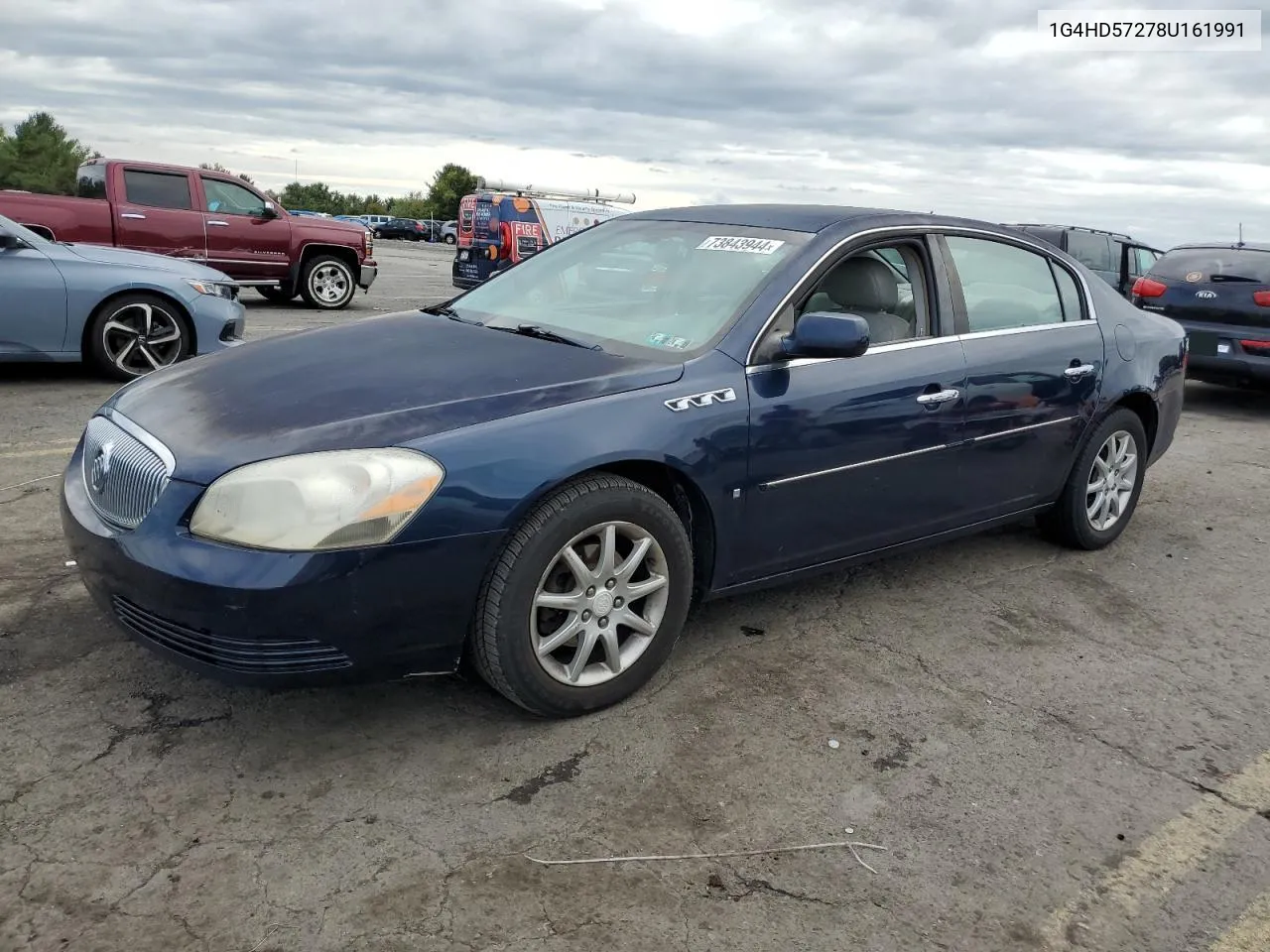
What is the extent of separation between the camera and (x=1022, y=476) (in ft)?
14.8

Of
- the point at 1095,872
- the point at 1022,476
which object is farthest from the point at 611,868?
the point at 1022,476

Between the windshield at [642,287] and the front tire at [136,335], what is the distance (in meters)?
4.50

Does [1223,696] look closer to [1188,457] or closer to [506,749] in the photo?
[506,749]

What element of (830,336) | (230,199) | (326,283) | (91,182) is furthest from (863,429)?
(326,283)

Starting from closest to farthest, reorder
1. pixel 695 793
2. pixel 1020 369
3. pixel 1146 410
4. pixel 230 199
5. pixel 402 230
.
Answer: pixel 695 793 < pixel 1020 369 < pixel 1146 410 < pixel 230 199 < pixel 402 230

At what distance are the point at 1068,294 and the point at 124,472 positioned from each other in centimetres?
396

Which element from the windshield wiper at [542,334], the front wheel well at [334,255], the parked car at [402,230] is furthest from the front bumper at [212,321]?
the parked car at [402,230]

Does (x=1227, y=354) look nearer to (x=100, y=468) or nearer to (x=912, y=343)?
(x=912, y=343)

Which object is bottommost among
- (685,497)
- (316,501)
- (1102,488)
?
(1102,488)

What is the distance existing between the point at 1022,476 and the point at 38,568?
13.0 ft

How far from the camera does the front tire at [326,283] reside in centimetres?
1386

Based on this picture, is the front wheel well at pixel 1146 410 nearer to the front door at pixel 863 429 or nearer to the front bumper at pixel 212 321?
the front door at pixel 863 429

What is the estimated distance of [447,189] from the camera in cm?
10912

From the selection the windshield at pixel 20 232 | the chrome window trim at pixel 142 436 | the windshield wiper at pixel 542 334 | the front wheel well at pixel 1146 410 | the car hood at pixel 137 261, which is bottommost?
the front wheel well at pixel 1146 410
